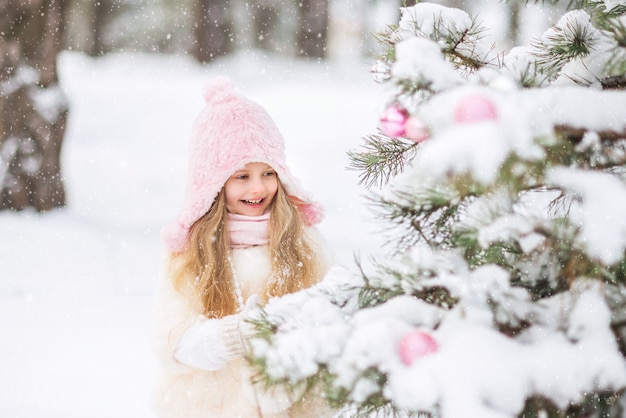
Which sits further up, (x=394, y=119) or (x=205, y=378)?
(x=394, y=119)

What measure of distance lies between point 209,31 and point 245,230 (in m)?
9.96

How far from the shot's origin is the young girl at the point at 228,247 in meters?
1.68

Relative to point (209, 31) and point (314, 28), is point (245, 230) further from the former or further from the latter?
point (209, 31)

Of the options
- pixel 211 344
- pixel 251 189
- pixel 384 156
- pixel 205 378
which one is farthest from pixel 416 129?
pixel 205 378

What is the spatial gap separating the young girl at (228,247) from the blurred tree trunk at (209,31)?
9.62 meters

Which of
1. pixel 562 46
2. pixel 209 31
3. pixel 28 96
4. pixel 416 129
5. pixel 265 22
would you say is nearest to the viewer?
pixel 416 129

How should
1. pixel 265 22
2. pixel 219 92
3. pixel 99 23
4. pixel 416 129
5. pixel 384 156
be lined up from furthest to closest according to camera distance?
pixel 265 22 → pixel 99 23 → pixel 219 92 → pixel 384 156 → pixel 416 129

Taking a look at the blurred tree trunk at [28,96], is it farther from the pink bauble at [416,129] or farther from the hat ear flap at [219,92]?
the pink bauble at [416,129]

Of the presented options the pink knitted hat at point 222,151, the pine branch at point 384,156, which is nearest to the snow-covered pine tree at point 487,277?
the pine branch at point 384,156

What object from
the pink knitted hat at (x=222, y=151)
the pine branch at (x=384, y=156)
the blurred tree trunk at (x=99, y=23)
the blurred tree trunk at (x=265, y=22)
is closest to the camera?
the pine branch at (x=384, y=156)

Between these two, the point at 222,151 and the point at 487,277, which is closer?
the point at 487,277

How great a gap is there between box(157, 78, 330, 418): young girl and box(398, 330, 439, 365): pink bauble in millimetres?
821

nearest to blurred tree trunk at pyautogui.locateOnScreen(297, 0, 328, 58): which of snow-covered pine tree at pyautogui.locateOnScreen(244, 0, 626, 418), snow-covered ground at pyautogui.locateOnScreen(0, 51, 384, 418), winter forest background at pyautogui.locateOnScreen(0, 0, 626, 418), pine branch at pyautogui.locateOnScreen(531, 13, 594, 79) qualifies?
winter forest background at pyautogui.locateOnScreen(0, 0, 626, 418)

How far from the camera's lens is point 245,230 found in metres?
1.78
